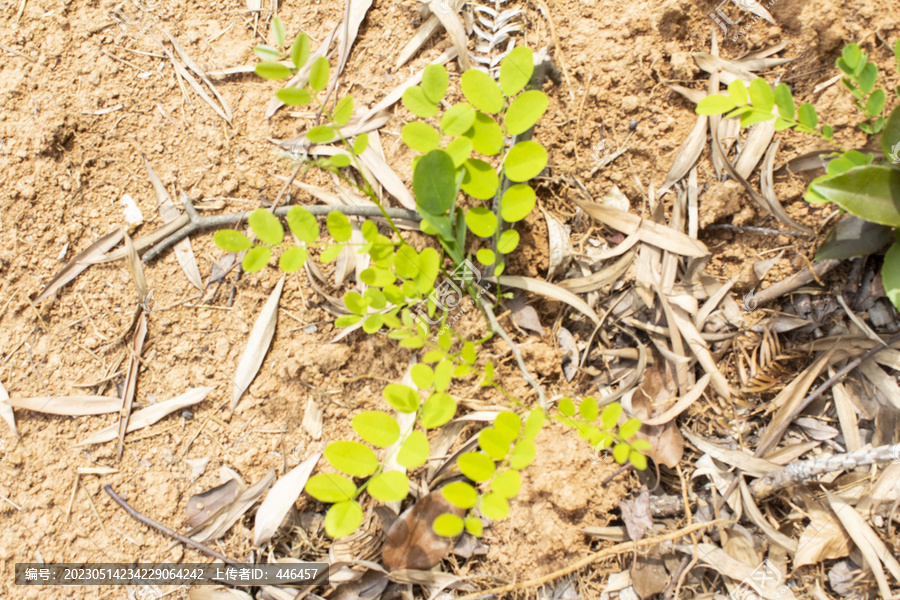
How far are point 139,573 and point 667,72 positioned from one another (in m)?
1.88

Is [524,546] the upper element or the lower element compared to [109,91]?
lower

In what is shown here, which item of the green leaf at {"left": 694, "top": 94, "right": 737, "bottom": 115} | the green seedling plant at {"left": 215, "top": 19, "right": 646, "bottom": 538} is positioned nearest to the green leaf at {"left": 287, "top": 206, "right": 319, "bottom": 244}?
the green seedling plant at {"left": 215, "top": 19, "right": 646, "bottom": 538}

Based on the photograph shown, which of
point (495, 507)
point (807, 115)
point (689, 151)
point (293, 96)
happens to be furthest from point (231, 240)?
point (807, 115)

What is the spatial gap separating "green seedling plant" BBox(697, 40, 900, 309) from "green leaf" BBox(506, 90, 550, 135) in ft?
1.11

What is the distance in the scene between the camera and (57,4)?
1.54 m

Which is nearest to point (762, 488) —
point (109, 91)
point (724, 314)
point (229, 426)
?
point (724, 314)

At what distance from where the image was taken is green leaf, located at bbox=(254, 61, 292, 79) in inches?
36.8

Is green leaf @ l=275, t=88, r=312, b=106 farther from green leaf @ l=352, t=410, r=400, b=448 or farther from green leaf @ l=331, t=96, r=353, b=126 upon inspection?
green leaf @ l=352, t=410, r=400, b=448

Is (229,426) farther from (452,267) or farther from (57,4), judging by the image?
(57,4)

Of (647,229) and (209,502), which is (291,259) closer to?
(209,502)

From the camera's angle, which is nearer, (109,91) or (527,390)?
(527,390)

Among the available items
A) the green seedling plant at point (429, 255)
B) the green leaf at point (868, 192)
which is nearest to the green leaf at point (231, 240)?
the green seedling plant at point (429, 255)

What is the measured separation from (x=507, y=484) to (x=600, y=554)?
42cm

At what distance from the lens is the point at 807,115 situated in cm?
112
